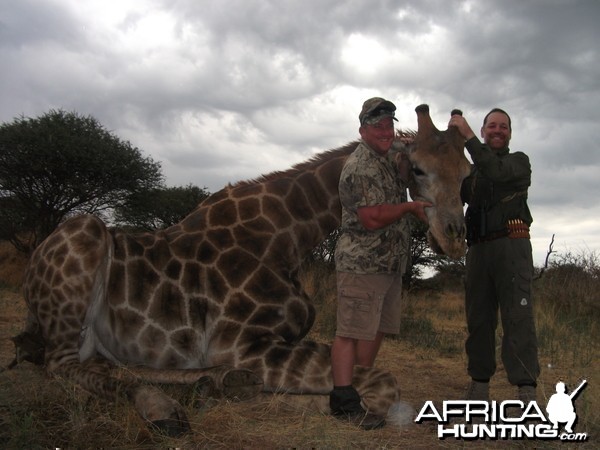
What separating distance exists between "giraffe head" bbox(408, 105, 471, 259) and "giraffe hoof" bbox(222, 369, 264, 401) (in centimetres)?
146

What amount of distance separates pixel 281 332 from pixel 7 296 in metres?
8.59

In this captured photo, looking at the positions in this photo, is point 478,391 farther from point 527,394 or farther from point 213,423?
point 213,423

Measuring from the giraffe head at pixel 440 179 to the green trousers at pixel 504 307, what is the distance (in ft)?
1.86

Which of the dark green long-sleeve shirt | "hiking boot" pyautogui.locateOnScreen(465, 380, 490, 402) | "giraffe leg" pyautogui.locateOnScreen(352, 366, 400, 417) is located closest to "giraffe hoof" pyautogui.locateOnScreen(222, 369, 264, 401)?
"giraffe leg" pyautogui.locateOnScreen(352, 366, 400, 417)

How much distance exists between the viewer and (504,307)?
424 cm

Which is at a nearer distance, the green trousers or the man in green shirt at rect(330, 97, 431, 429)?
the man in green shirt at rect(330, 97, 431, 429)

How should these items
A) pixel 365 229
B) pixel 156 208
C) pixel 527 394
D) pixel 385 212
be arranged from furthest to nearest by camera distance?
1. pixel 156 208
2. pixel 527 394
3. pixel 365 229
4. pixel 385 212

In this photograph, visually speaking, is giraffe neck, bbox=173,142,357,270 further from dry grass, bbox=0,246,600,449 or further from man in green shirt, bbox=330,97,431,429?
dry grass, bbox=0,246,600,449

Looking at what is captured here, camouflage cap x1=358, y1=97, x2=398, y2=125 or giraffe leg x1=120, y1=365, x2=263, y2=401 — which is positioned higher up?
camouflage cap x1=358, y1=97, x2=398, y2=125

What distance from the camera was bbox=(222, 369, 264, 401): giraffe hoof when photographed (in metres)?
3.97

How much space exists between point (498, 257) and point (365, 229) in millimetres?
1053

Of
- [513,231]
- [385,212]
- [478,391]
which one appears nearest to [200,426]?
[385,212]

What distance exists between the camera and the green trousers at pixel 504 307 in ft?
13.5

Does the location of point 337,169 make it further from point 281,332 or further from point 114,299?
point 114,299
